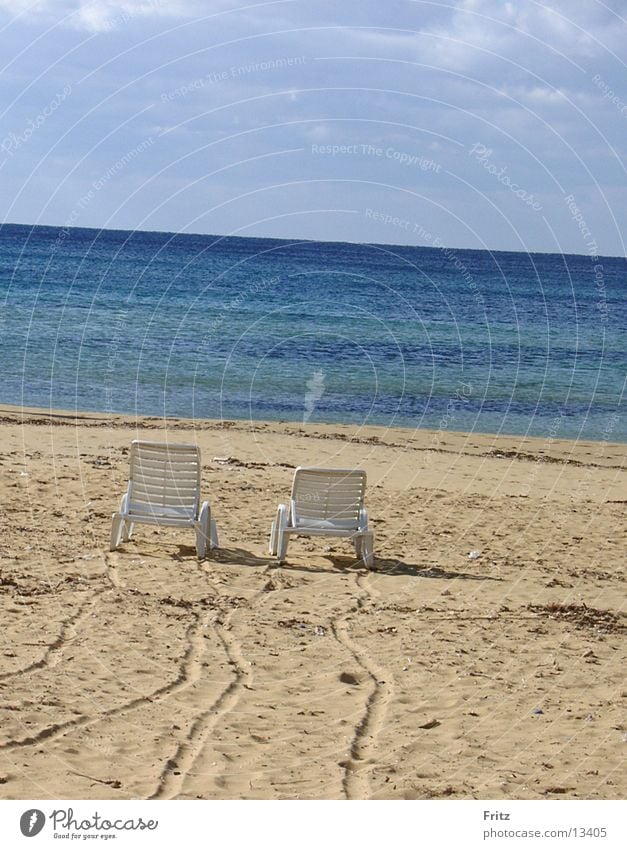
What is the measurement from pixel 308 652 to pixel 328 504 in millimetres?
2947

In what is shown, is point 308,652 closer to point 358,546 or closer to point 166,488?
point 358,546

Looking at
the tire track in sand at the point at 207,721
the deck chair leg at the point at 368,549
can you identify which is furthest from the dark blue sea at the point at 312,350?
the tire track in sand at the point at 207,721

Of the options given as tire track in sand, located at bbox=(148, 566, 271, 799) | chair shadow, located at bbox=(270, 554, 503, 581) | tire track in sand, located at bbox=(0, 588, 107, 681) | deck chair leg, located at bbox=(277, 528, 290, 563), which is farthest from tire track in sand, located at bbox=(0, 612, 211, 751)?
chair shadow, located at bbox=(270, 554, 503, 581)

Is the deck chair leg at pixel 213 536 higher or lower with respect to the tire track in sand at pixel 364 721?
higher

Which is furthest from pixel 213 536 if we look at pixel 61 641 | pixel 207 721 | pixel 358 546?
pixel 207 721

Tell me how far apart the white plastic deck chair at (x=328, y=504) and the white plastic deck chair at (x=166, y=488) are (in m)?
0.76

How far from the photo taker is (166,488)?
989 centimetres

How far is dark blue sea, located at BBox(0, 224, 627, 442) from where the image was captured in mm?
23406

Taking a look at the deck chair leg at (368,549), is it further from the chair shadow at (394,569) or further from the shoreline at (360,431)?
the shoreline at (360,431)

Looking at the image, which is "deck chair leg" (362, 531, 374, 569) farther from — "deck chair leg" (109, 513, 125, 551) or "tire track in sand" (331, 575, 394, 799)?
"deck chair leg" (109, 513, 125, 551)

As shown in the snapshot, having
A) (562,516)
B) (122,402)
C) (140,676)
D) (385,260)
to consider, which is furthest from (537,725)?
(385,260)

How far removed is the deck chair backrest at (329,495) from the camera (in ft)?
32.6

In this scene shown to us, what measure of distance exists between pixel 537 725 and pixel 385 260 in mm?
109351

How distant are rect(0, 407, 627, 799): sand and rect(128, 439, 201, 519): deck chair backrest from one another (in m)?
0.43
